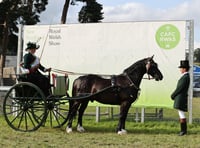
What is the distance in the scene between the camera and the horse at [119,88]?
38.7 ft

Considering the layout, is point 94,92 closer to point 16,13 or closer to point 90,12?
point 16,13

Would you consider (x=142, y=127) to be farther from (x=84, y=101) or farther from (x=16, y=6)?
(x=16, y=6)

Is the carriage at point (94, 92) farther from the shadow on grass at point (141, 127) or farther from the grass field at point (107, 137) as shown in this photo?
the shadow on grass at point (141, 127)

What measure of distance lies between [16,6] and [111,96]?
23.9 metres

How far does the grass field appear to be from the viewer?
996 centimetres

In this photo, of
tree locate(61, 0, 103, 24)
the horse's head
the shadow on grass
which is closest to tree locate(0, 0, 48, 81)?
tree locate(61, 0, 103, 24)

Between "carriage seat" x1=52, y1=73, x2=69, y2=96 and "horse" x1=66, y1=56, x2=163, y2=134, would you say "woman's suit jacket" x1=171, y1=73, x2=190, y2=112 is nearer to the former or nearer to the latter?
"horse" x1=66, y1=56, x2=163, y2=134

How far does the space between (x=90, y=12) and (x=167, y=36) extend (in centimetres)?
2439

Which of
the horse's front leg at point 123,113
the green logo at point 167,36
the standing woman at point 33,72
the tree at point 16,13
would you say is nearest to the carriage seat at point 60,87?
the standing woman at point 33,72

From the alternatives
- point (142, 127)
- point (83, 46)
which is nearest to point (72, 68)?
point (83, 46)

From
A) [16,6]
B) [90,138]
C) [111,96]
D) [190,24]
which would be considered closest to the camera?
[90,138]

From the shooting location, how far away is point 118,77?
39.6ft

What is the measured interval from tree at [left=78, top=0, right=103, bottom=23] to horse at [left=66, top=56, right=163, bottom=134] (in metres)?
25.0

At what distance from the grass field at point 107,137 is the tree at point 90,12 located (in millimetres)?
23593
